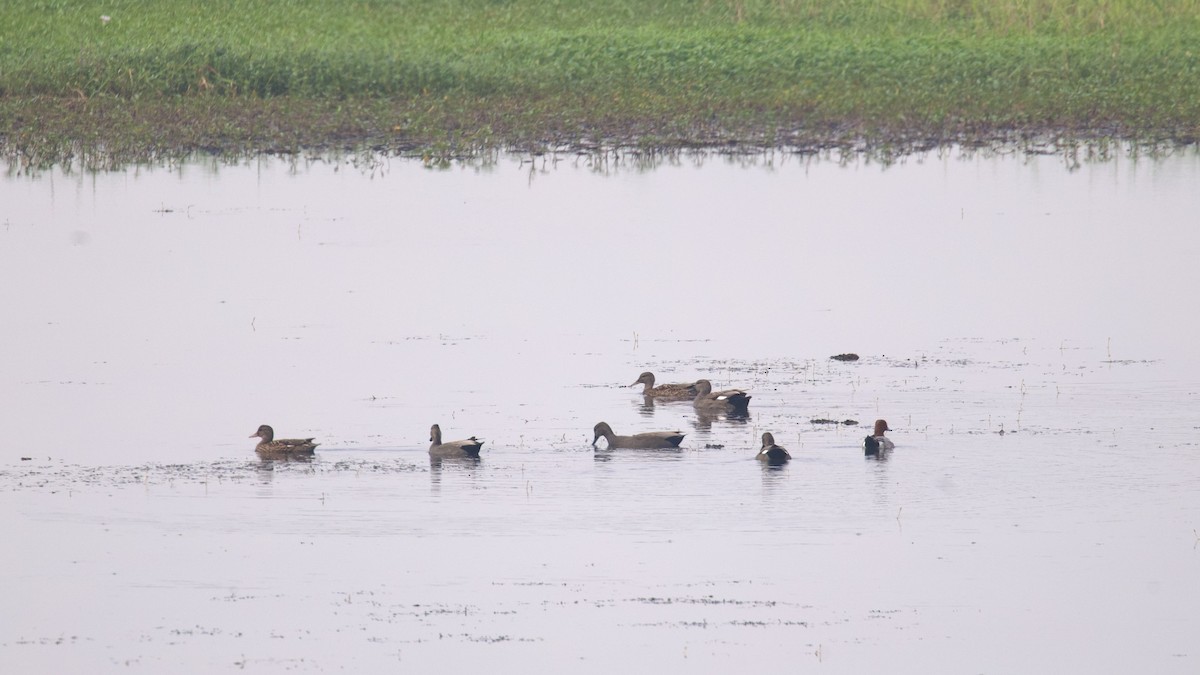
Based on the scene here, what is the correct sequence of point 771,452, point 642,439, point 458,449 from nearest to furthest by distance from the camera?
point 771,452
point 458,449
point 642,439

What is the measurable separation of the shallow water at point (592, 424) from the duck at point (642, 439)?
0.38 feet

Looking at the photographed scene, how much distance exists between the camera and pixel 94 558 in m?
11.2

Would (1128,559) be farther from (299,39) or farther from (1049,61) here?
(299,39)

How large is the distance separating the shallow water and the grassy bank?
4145mm

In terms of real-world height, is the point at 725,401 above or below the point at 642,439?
above

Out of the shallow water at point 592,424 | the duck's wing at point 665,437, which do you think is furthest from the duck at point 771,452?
the duck's wing at point 665,437

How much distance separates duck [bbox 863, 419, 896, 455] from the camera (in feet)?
44.5

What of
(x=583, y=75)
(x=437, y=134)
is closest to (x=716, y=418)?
(x=437, y=134)

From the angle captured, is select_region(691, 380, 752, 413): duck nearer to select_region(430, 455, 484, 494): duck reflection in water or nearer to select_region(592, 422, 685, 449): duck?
select_region(592, 422, 685, 449): duck

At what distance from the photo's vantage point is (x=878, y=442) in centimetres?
1359

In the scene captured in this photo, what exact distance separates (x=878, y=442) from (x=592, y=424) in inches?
90.3

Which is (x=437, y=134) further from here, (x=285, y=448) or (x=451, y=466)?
(x=451, y=466)

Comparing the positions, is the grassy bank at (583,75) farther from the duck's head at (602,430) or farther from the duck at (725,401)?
the duck's head at (602,430)

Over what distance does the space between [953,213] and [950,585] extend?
49.9ft
